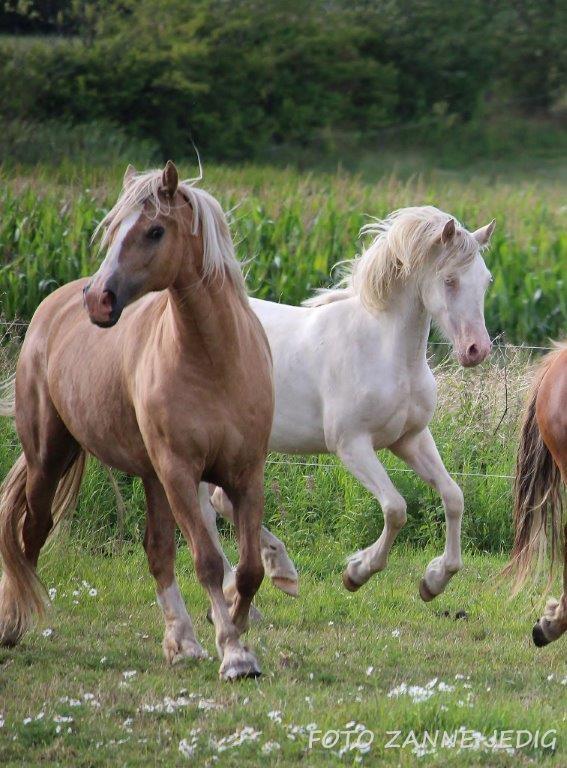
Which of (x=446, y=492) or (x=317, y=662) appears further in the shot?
(x=446, y=492)

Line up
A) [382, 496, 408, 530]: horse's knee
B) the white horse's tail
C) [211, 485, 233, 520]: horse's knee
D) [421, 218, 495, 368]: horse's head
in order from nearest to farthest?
[421, 218, 495, 368]: horse's head → [382, 496, 408, 530]: horse's knee → the white horse's tail → [211, 485, 233, 520]: horse's knee

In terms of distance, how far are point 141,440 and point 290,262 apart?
7198 mm

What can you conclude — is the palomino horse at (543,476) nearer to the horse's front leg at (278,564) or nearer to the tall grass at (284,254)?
the horse's front leg at (278,564)

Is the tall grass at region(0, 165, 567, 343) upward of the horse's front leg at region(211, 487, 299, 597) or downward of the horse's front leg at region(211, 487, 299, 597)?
downward

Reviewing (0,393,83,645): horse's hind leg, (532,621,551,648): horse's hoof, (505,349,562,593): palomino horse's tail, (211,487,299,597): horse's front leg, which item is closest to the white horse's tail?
(0,393,83,645): horse's hind leg

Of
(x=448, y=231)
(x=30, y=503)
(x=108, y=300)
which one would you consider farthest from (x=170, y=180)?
Answer: (x=30, y=503)

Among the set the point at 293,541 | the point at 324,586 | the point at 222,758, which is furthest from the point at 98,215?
the point at 222,758

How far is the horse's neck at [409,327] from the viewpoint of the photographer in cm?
612

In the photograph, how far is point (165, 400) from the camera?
4.88m

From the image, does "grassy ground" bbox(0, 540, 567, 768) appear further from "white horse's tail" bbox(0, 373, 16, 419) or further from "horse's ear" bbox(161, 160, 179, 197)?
"horse's ear" bbox(161, 160, 179, 197)

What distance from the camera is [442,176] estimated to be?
37.2 meters

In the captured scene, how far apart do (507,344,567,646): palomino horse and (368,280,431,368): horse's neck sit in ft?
2.19

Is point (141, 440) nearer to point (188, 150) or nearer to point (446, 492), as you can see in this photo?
point (446, 492)

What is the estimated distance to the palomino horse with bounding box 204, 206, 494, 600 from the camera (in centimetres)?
587
